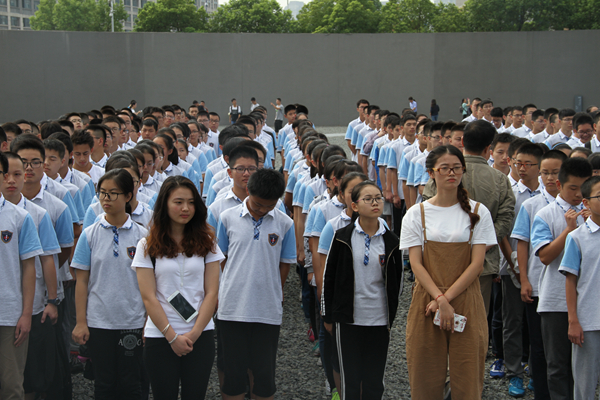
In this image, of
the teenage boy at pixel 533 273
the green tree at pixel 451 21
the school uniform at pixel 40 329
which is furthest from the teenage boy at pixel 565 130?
the green tree at pixel 451 21

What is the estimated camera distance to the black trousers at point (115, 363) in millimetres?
3559

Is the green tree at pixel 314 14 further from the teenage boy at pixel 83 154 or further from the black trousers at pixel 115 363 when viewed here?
the black trousers at pixel 115 363

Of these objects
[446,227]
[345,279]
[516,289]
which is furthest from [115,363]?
[516,289]

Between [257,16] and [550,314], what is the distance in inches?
2225

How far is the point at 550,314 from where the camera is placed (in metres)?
3.79

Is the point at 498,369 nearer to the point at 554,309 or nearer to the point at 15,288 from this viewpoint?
the point at 554,309

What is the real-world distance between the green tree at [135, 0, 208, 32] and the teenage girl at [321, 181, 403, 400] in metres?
58.5

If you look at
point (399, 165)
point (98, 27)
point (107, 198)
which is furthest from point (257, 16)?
point (107, 198)

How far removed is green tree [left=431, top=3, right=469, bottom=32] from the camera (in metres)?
53.2

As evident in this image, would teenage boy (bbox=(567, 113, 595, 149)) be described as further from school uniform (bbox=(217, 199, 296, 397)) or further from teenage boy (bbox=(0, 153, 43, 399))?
teenage boy (bbox=(0, 153, 43, 399))

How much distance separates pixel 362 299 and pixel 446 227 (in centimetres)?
69

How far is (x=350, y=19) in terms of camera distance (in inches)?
2168

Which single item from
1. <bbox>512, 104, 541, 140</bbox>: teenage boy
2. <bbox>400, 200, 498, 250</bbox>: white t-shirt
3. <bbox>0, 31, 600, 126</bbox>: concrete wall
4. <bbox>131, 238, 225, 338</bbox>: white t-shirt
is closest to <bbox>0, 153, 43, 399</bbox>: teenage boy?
<bbox>131, 238, 225, 338</bbox>: white t-shirt

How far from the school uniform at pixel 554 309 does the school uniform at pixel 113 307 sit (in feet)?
8.60
